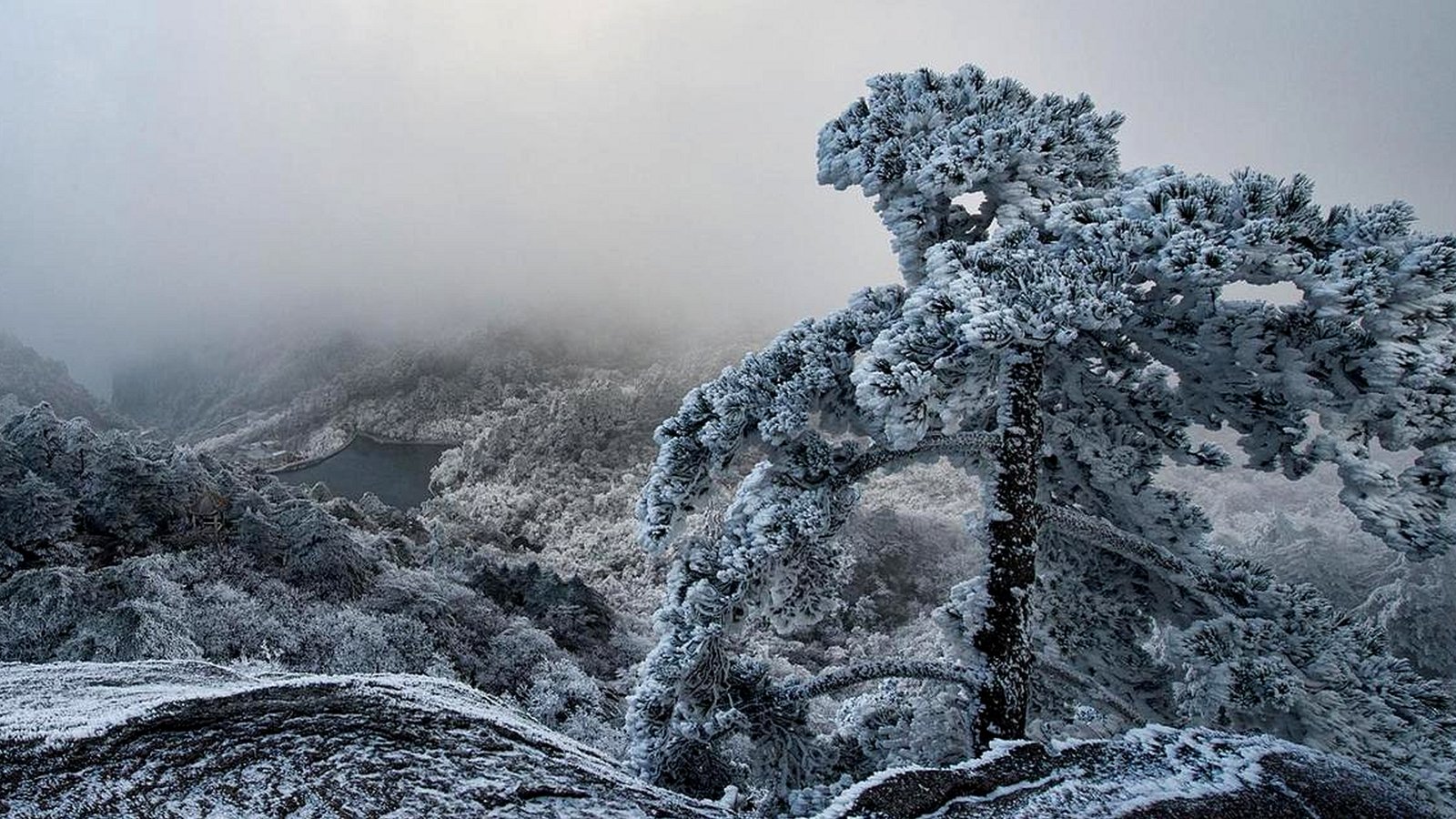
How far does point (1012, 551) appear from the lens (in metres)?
3.48

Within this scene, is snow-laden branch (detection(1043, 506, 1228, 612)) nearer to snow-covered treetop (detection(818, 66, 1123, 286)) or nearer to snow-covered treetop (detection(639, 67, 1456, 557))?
snow-covered treetop (detection(639, 67, 1456, 557))

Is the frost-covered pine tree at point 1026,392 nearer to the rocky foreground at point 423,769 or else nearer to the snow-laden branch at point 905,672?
the snow-laden branch at point 905,672

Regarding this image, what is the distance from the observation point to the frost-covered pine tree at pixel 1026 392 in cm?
290

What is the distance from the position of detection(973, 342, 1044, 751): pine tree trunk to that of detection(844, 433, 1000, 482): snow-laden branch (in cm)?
11

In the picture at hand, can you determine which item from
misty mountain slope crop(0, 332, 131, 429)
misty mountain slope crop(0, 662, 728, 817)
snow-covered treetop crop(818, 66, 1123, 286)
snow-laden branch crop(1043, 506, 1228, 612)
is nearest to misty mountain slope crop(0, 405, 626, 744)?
snow-laden branch crop(1043, 506, 1228, 612)

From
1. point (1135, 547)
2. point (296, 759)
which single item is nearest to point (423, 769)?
point (296, 759)

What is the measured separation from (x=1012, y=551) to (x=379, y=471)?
39871 millimetres

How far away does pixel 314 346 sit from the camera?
5794 cm

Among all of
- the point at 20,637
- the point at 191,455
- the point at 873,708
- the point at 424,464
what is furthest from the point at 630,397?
the point at 873,708

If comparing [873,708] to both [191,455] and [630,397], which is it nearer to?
[191,455]

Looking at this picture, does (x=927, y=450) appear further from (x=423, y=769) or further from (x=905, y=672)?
(x=423, y=769)

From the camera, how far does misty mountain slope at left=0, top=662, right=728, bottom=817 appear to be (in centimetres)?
162

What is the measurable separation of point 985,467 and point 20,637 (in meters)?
11.2

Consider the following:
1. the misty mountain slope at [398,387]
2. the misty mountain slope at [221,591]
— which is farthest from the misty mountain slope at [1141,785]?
the misty mountain slope at [398,387]
